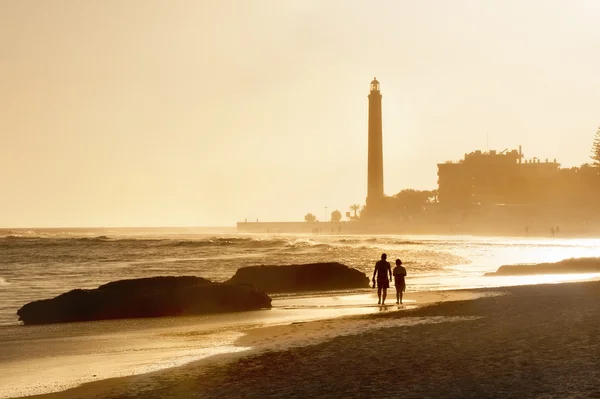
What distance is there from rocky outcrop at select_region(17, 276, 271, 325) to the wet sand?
240 inches

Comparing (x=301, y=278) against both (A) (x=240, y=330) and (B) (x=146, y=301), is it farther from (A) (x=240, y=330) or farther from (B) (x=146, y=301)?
(A) (x=240, y=330)

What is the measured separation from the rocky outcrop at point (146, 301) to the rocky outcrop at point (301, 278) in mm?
7712

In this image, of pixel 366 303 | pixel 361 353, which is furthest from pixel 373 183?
pixel 361 353

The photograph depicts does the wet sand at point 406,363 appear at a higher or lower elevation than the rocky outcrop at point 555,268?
lower

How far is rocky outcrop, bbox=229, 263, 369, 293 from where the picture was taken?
35281 mm

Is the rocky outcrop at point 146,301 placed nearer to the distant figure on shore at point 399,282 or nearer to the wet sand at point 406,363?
the distant figure on shore at point 399,282

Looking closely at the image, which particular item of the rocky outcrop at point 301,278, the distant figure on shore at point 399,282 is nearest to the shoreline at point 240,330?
the distant figure on shore at point 399,282

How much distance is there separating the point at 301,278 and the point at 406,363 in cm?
2280

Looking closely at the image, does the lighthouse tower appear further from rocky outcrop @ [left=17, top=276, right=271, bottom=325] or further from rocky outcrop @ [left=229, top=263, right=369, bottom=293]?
rocky outcrop @ [left=17, top=276, right=271, bottom=325]

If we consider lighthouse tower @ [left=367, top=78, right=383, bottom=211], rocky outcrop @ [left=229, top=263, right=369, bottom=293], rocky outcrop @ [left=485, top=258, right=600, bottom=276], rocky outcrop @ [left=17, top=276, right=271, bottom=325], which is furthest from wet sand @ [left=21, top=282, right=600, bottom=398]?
lighthouse tower @ [left=367, top=78, right=383, bottom=211]

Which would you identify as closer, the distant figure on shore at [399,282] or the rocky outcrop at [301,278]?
the distant figure on shore at [399,282]

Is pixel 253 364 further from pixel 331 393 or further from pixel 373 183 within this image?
pixel 373 183

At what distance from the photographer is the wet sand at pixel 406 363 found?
11.5 m

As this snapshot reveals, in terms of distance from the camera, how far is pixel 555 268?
45.2 metres
